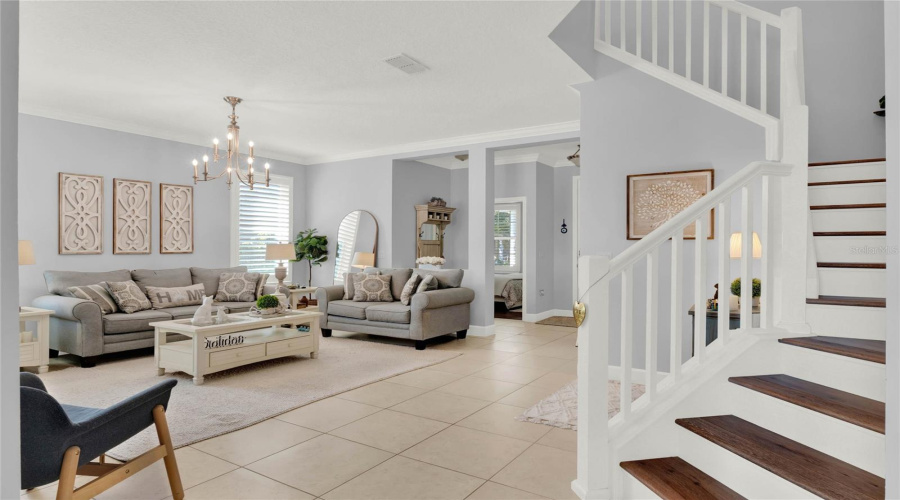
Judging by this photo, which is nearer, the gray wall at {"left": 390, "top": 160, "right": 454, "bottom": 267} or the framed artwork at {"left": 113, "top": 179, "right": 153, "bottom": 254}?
the framed artwork at {"left": 113, "top": 179, "right": 153, "bottom": 254}

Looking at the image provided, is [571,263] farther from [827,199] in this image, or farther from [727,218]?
[727,218]

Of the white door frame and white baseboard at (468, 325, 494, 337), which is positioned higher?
the white door frame

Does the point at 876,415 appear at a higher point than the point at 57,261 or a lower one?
lower

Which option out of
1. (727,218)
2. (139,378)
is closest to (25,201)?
(139,378)

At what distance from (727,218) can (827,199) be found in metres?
1.09

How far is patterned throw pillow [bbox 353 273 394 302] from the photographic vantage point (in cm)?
620

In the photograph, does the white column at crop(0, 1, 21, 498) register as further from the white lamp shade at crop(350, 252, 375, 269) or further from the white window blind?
the white window blind

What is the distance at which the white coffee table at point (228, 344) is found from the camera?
13.5 feet

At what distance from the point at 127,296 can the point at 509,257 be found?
577 cm

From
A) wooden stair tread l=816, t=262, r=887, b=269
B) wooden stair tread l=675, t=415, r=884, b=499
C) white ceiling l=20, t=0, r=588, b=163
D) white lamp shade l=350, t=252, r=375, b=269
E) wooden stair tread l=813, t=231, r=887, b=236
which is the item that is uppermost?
white ceiling l=20, t=0, r=588, b=163

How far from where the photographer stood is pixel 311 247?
7.73m

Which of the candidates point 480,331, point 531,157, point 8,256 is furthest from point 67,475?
point 531,157

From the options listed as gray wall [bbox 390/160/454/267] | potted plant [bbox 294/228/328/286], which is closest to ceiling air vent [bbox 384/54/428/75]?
gray wall [bbox 390/160/454/267]

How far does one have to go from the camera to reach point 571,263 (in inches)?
323
